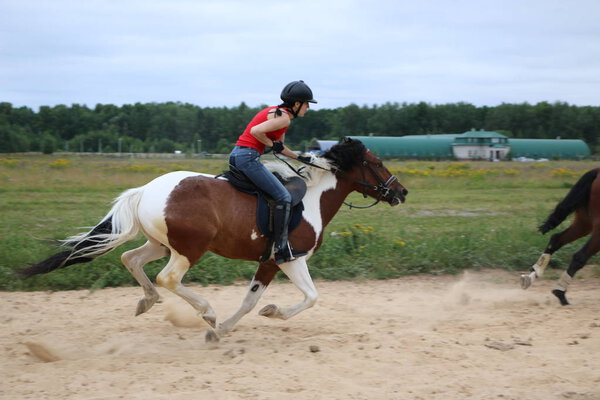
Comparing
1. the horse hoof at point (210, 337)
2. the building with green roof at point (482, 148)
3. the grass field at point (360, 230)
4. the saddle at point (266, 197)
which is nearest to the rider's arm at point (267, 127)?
the saddle at point (266, 197)

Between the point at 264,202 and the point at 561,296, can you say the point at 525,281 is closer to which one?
the point at 561,296

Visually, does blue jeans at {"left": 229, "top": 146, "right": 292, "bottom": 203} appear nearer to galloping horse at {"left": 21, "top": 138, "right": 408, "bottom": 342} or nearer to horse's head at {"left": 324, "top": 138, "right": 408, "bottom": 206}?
galloping horse at {"left": 21, "top": 138, "right": 408, "bottom": 342}

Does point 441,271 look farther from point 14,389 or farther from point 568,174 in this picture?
point 568,174

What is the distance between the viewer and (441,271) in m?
10.4

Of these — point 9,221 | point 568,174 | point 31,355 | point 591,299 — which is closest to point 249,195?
point 31,355

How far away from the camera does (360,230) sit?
13320 millimetres

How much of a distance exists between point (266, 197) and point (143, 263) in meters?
1.65

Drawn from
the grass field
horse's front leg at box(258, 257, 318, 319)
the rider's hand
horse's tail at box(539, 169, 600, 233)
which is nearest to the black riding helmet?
the rider's hand

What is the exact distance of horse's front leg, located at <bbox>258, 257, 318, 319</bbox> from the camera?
21.7ft

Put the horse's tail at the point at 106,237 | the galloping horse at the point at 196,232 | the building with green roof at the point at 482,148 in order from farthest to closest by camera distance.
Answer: the building with green roof at the point at 482,148 < the horse's tail at the point at 106,237 < the galloping horse at the point at 196,232

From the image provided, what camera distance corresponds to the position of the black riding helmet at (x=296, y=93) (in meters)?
6.71

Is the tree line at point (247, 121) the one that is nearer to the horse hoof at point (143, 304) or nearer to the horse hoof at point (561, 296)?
the horse hoof at point (561, 296)

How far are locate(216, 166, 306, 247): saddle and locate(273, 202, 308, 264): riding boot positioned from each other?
0.10m

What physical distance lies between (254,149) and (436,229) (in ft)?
29.1
